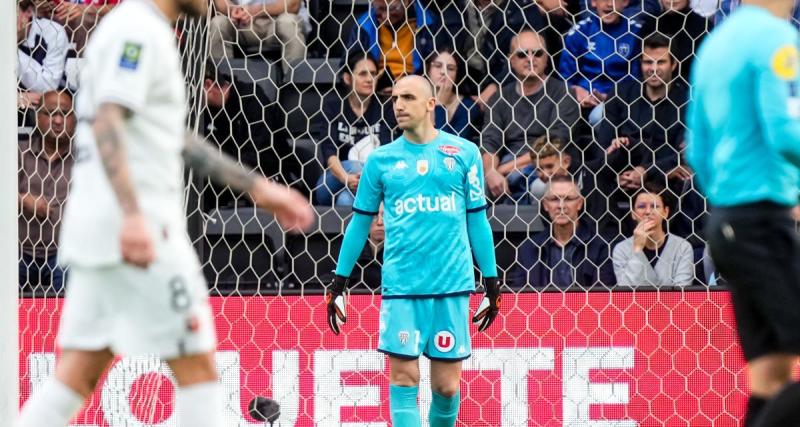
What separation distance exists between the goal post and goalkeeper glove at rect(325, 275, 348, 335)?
1434mm

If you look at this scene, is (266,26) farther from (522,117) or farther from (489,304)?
(489,304)

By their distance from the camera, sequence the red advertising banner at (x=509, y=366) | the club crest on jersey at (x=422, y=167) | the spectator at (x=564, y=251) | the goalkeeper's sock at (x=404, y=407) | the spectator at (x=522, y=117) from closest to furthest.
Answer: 1. the goalkeeper's sock at (x=404, y=407)
2. the club crest on jersey at (x=422, y=167)
3. the red advertising banner at (x=509, y=366)
4. the spectator at (x=564, y=251)
5. the spectator at (x=522, y=117)

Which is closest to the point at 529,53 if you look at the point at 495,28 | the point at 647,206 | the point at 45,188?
the point at 495,28

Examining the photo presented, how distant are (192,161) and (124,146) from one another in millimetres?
321

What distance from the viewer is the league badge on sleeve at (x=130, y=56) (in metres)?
3.28

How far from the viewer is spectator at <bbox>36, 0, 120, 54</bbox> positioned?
7699 mm

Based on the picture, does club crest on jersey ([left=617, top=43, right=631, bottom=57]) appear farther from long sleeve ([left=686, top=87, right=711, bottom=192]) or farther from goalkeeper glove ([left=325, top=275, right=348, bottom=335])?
long sleeve ([left=686, top=87, right=711, bottom=192])

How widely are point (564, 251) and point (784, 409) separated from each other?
3.46m

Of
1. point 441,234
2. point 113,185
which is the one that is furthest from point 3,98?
point 113,185

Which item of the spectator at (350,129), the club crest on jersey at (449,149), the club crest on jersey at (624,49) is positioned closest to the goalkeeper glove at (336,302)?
the club crest on jersey at (449,149)

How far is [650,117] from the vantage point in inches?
285

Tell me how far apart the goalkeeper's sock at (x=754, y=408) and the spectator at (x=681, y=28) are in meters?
3.97

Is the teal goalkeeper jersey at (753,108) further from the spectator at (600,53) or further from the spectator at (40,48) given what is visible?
the spectator at (40,48)

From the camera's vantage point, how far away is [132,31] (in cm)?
332
